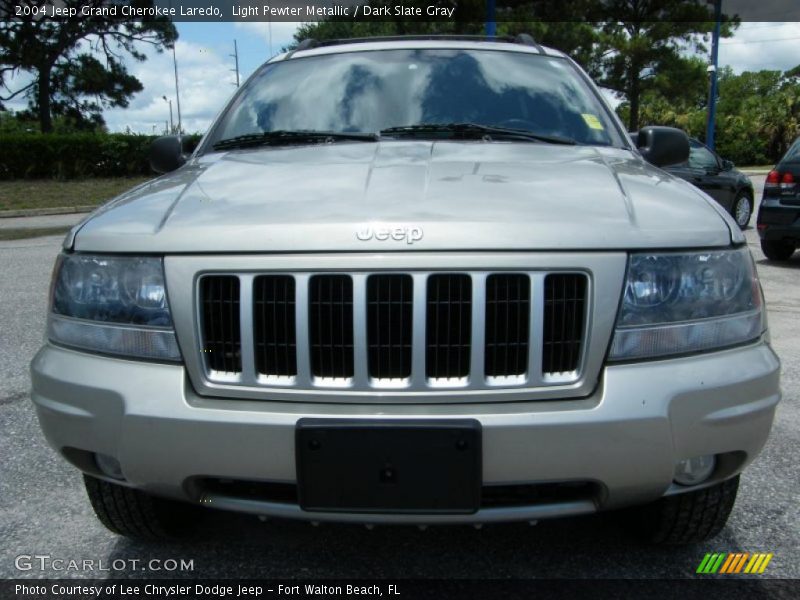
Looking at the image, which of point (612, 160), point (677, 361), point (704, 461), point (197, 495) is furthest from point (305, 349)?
point (612, 160)

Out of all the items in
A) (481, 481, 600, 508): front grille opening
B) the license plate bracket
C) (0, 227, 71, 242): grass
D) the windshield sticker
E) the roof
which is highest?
the roof

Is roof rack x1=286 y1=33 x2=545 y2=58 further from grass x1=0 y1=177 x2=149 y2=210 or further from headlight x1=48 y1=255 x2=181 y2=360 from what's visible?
grass x1=0 y1=177 x2=149 y2=210

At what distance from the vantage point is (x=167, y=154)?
10.5 ft

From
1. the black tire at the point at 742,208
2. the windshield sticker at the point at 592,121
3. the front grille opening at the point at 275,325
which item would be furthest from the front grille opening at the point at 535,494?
the black tire at the point at 742,208

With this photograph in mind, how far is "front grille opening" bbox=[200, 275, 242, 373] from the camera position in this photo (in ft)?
6.23

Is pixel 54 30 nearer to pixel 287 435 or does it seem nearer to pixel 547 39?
pixel 547 39

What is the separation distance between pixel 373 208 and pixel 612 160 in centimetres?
104

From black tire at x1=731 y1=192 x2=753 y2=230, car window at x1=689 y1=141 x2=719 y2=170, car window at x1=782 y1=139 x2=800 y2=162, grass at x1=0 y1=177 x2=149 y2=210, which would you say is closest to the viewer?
car window at x1=782 y1=139 x2=800 y2=162

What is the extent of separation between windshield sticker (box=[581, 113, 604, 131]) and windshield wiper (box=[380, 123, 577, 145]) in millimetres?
196

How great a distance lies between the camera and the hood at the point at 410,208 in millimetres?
1854

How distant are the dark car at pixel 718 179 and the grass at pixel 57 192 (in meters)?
13.5

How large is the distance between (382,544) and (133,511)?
78 centimetres

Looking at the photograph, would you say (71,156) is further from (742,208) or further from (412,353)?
(412,353)

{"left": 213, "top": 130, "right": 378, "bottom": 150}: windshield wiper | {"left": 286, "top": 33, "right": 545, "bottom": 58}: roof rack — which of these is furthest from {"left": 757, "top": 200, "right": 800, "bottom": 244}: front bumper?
{"left": 213, "top": 130, "right": 378, "bottom": 150}: windshield wiper
